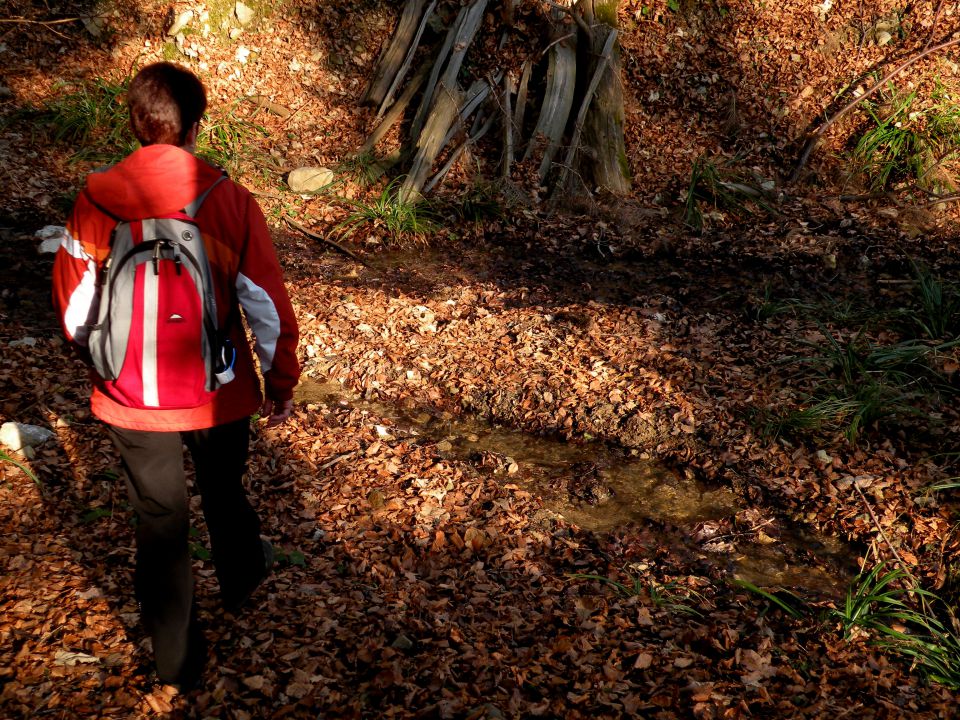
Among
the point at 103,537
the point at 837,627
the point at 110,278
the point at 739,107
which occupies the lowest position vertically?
the point at 103,537

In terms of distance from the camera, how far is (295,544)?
377cm

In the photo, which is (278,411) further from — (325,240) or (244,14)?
(244,14)

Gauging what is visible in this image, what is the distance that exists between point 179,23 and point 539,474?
7.63 m

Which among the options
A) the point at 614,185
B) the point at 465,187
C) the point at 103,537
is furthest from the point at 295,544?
the point at 614,185

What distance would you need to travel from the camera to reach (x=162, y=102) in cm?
226

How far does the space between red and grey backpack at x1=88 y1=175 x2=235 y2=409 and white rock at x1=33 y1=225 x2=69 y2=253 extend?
4632 mm

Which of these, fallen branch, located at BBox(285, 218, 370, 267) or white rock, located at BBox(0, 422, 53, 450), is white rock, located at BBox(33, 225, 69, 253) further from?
white rock, located at BBox(0, 422, 53, 450)

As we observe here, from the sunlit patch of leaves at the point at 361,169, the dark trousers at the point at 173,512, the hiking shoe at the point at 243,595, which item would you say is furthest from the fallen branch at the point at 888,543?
the sunlit patch of leaves at the point at 361,169

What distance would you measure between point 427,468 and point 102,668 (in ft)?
6.94

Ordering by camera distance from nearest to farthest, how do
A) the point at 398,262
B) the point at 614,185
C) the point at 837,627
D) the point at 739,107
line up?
1. the point at 837,627
2. the point at 398,262
3. the point at 614,185
4. the point at 739,107

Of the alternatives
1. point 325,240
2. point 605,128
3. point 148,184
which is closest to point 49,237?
point 325,240

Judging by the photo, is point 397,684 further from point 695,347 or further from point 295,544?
point 695,347

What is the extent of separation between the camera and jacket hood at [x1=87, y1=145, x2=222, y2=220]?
2195 millimetres

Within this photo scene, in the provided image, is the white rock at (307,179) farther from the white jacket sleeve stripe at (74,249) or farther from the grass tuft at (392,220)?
the white jacket sleeve stripe at (74,249)
